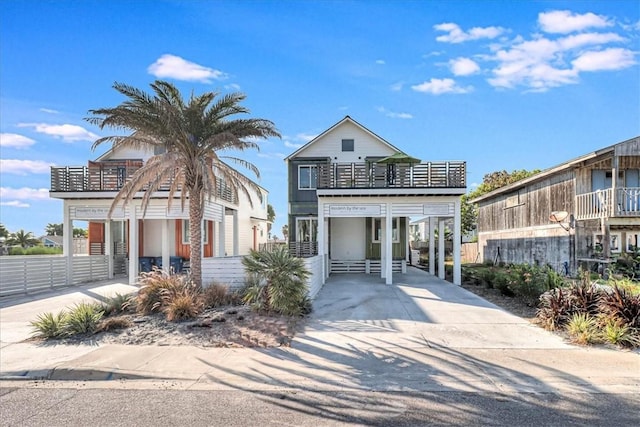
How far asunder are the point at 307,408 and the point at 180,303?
5663 millimetres

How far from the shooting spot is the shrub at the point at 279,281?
33.0 feet

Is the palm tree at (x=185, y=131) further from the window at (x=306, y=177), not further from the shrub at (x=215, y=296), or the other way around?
the window at (x=306, y=177)

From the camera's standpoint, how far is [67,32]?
39.3ft

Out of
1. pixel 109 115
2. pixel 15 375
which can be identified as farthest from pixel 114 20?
pixel 15 375

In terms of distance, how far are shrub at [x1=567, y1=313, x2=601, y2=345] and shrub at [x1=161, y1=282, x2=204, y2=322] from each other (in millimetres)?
8595

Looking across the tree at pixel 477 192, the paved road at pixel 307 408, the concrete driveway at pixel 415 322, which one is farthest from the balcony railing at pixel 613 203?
the tree at pixel 477 192

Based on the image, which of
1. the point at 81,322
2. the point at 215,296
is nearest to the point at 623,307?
the point at 215,296

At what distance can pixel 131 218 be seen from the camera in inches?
699

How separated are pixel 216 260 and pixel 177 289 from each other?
6.99 ft

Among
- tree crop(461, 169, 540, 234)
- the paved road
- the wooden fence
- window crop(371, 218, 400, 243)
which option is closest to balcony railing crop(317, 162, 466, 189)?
window crop(371, 218, 400, 243)

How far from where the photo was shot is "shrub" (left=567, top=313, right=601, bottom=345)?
7895mm

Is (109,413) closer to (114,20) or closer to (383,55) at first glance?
(114,20)

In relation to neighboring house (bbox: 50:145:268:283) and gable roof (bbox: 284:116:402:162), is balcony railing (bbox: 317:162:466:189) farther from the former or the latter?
gable roof (bbox: 284:116:402:162)

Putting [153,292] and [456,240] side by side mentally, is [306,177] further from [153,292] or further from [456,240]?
[153,292]
